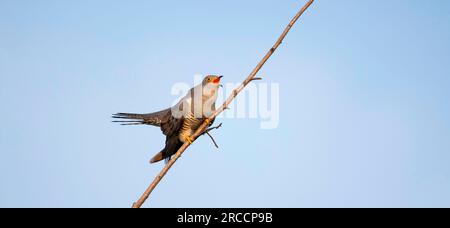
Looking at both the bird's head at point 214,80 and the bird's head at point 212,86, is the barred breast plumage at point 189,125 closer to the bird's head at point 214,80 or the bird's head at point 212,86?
the bird's head at point 212,86

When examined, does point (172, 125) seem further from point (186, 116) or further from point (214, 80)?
point (214, 80)

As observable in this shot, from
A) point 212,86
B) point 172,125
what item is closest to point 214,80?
point 212,86

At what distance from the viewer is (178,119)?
5.98 m

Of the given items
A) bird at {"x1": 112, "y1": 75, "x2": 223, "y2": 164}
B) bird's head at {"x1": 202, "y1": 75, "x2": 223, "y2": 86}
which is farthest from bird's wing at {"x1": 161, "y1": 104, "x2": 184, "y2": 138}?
bird's head at {"x1": 202, "y1": 75, "x2": 223, "y2": 86}

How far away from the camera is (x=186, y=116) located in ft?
19.6

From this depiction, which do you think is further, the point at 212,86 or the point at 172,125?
the point at 172,125

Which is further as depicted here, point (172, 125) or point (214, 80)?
point (172, 125)

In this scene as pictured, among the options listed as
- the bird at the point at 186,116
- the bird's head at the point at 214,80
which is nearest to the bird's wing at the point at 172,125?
the bird at the point at 186,116

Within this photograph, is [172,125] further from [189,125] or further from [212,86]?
[212,86]

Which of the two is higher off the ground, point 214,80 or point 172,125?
point 214,80
